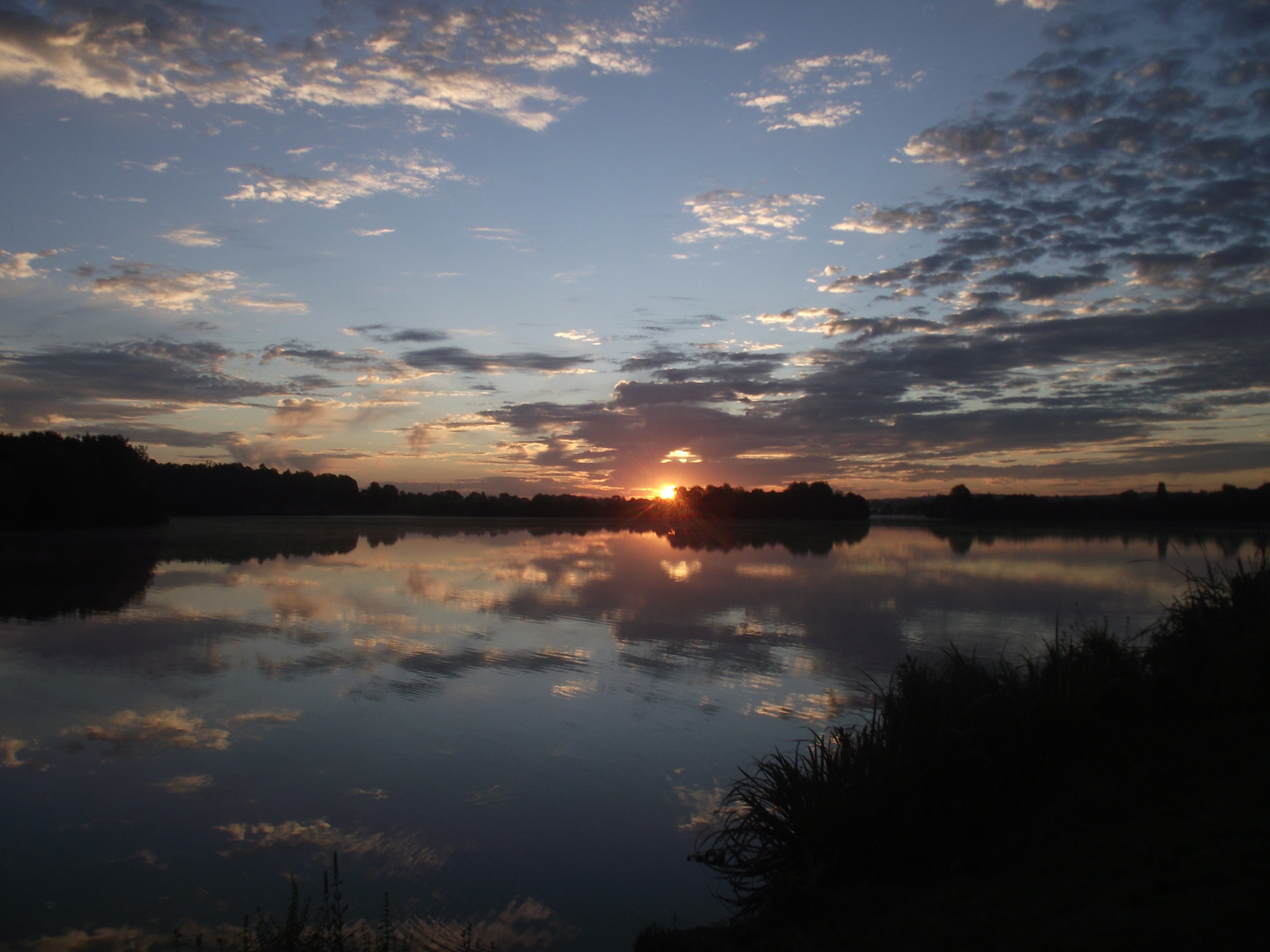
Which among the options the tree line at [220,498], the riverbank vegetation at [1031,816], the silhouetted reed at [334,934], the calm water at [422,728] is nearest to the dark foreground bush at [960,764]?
the riverbank vegetation at [1031,816]

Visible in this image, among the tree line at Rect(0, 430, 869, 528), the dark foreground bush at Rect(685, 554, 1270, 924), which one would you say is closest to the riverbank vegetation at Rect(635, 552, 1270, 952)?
the dark foreground bush at Rect(685, 554, 1270, 924)

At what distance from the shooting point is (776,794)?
5.50 meters

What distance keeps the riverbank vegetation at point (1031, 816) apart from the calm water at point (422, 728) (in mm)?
729

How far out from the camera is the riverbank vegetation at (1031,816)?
3834 mm

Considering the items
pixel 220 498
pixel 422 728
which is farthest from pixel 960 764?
pixel 220 498

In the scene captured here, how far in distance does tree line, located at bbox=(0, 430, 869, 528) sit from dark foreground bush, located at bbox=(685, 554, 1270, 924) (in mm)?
56420

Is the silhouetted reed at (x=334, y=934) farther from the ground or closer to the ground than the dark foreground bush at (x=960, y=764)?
closer to the ground

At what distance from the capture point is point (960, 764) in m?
5.79

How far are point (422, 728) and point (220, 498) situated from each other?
9549cm

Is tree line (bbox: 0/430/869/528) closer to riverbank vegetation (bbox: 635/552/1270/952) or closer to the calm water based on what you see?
the calm water

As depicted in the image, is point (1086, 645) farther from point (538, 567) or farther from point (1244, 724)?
point (538, 567)

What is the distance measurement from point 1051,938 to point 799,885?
1.40m

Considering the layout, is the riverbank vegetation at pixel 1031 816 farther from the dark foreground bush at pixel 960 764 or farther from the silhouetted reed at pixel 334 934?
the silhouetted reed at pixel 334 934

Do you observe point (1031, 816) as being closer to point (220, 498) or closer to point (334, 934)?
point (334, 934)
